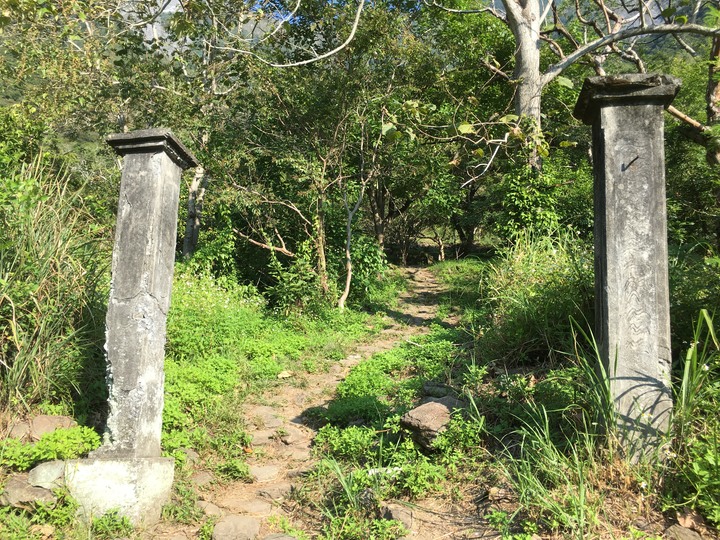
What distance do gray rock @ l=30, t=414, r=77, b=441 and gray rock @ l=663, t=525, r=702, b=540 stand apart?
13.2ft

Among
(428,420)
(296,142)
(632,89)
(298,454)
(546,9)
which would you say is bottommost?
(298,454)

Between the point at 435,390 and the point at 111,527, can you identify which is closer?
the point at 111,527

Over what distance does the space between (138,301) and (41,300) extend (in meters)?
1.19

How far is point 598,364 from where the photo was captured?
3.39 m

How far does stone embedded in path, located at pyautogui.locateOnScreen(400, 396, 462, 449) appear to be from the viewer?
3.86 m

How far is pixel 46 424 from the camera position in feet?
13.4

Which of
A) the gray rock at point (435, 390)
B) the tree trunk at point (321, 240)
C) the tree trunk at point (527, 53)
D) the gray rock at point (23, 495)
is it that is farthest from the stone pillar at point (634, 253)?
the tree trunk at point (321, 240)

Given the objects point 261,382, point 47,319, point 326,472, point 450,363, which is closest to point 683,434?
point 326,472

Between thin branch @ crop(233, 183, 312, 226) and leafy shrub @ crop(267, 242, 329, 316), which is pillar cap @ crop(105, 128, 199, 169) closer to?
leafy shrub @ crop(267, 242, 329, 316)

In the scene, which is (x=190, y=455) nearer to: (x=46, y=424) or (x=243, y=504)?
(x=243, y=504)

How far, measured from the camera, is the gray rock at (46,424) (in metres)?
3.98

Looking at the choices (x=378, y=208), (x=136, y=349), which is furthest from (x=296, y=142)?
(x=136, y=349)

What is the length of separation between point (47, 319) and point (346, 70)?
5.93m

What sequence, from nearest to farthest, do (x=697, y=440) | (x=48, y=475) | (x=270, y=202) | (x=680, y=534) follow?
(x=680, y=534) → (x=697, y=440) → (x=48, y=475) → (x=270, y=202)
